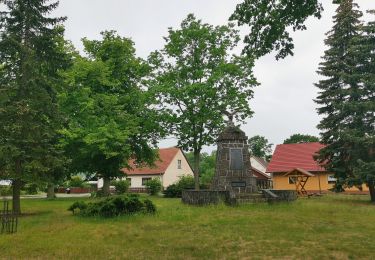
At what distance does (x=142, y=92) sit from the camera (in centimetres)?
3284

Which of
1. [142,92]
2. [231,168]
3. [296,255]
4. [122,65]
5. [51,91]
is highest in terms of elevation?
[122,65]

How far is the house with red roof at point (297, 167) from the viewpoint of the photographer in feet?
143

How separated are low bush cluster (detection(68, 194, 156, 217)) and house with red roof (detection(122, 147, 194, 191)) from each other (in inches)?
1311

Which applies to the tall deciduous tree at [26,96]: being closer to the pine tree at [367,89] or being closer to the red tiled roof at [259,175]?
the pine tree at [367,89]

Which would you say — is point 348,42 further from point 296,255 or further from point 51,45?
point 296,255

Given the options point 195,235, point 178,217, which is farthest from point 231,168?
point 195,235

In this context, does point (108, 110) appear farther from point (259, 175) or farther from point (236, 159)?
point (259, 175)

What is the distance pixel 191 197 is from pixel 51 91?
10.3 m

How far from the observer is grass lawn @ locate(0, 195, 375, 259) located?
9531 mm

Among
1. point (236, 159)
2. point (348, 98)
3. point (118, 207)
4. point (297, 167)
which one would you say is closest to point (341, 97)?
point (348, 98)

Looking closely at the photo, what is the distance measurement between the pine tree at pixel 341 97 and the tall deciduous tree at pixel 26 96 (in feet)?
65.5

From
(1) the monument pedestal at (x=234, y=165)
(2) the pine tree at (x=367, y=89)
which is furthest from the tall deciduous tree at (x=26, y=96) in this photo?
(2) the pine tree at (x=367, y=89)

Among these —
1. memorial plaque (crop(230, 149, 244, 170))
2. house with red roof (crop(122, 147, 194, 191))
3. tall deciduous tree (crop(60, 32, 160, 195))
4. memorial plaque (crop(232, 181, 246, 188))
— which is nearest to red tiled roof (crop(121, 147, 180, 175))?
house with red roof (crop(122, 147, 194, 191))

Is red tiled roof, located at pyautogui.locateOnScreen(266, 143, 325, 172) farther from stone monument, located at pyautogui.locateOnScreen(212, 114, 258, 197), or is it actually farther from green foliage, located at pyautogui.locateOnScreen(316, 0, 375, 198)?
stone monument, located at pyautogui.locateOnScreen(212, 114, 258, 197)
